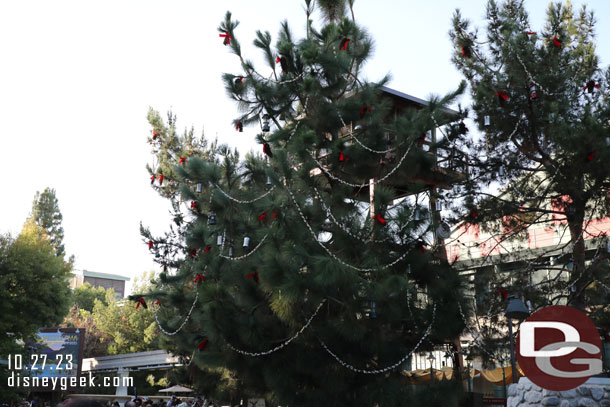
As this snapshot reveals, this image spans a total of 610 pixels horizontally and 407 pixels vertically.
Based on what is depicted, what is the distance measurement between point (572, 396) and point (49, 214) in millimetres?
43786

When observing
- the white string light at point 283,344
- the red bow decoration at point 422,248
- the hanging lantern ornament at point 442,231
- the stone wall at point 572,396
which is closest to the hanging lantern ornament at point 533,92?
the hanging lantern ornament at point 442,231

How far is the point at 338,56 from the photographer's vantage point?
32.7 feet

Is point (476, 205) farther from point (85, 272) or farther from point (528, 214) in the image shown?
point (85, 272)

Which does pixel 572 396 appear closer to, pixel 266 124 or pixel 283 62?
pixel 266 124

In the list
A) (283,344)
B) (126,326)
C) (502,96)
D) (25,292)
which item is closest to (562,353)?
(283,344)

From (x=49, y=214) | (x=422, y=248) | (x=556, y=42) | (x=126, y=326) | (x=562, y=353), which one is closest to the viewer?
(x=562, y=353)

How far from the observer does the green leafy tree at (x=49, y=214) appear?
44.8 m

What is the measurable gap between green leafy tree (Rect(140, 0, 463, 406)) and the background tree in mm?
1453

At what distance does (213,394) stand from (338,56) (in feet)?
25.6

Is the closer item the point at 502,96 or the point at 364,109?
the point at 364,109

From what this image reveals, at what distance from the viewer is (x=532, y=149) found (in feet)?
37.7

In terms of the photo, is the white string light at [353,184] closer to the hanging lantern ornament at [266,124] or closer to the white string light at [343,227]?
the white string light at [343,227]

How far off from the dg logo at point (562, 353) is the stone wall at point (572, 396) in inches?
3.0

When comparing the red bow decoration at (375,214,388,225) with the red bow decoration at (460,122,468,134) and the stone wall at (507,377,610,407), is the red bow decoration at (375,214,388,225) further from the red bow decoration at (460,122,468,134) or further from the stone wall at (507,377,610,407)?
the stone wall at (507,377,610,407)
